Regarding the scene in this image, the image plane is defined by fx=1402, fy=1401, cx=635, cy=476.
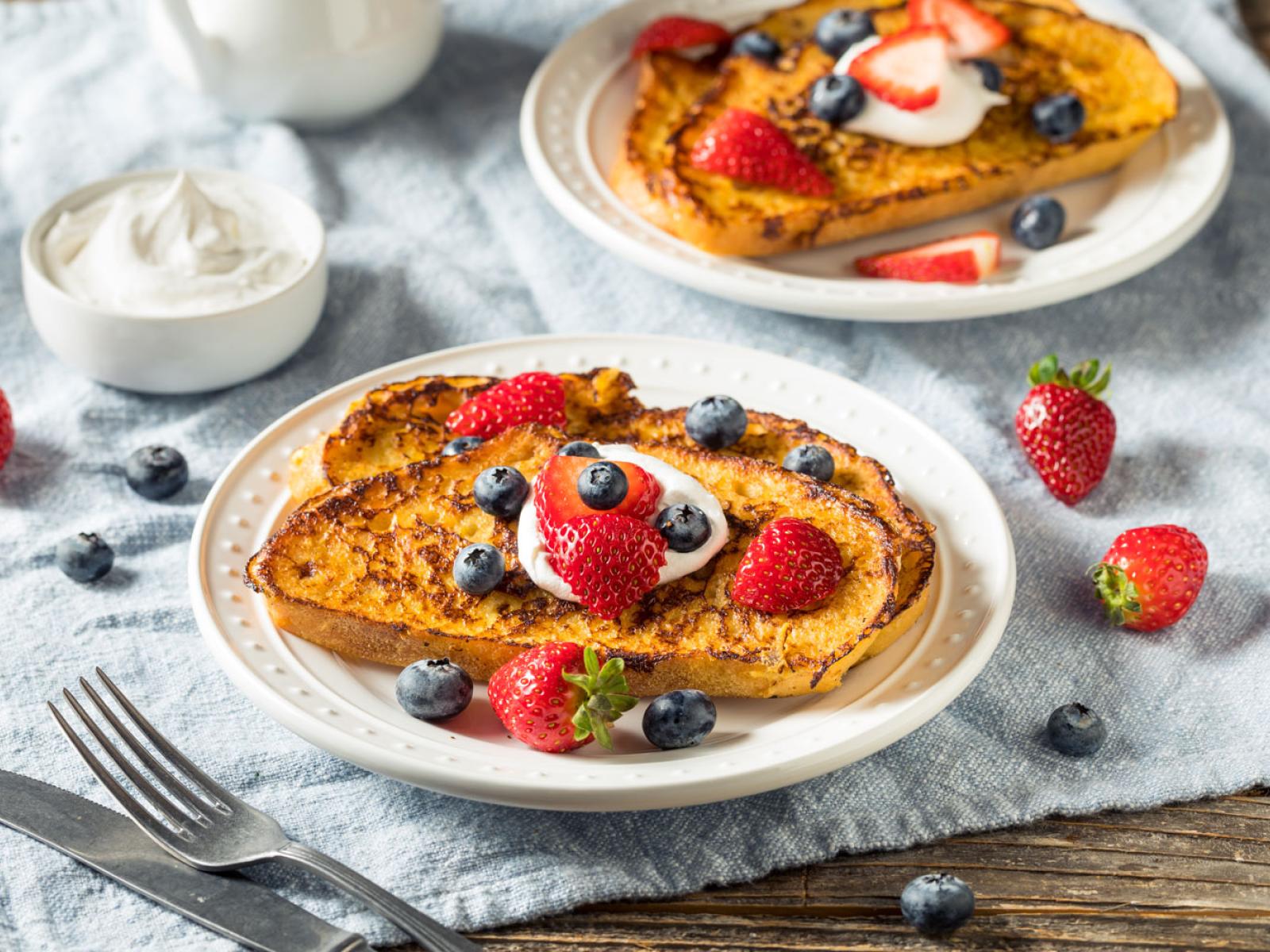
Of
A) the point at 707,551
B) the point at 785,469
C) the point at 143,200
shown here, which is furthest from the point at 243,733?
the point at 143,200

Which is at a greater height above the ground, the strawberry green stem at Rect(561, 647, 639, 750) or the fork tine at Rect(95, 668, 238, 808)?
the strawberry green stem at Rect(561, 647, 639, 750)

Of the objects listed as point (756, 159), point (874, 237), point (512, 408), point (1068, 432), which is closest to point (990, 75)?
point (874, 237)

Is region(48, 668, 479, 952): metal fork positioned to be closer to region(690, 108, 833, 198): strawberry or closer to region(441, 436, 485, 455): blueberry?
region(441, 436, 485, 455): blueberry

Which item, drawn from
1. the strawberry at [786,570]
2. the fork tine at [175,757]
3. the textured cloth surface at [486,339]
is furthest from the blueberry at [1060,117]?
the fork tine at [175,757]

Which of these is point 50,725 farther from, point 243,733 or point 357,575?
point 357,575

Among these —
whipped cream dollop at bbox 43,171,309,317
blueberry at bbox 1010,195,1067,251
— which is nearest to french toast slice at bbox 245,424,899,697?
whipped cream dollop at bbox 43,171,309,317
